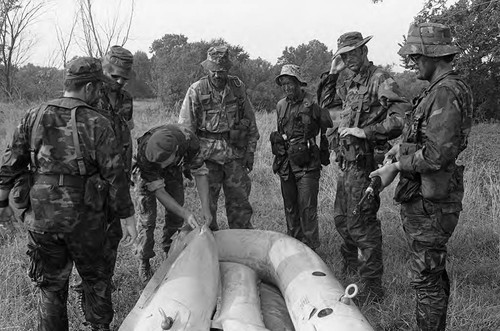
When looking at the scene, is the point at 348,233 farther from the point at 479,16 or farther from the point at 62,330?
the point at 479,16

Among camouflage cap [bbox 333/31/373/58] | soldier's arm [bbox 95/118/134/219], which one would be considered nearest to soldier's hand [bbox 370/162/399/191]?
camouflage cap [bbox 333/31/373/58]

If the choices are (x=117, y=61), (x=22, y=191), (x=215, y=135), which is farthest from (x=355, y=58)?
(x=22, y=191)

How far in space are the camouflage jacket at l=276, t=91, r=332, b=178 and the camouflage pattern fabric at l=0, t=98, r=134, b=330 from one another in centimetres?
198

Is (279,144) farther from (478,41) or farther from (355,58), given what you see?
(478,41)

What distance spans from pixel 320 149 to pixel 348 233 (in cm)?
90

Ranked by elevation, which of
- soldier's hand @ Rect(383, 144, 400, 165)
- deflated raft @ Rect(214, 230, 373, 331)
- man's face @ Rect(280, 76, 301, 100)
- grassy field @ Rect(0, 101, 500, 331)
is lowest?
grassy field @ Rect(0, 101, 500, 331)

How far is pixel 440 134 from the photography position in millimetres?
2750

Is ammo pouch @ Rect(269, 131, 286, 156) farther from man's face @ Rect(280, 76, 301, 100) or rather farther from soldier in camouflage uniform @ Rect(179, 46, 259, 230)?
man's face @ Rect(280, 76, 301, 100)

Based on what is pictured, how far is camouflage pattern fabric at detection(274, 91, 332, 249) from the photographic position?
4.45 m

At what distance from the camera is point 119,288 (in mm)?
3924

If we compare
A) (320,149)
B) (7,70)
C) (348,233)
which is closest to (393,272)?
(348,233)

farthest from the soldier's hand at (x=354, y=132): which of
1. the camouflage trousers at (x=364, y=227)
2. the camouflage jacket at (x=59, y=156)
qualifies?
the camouflage jacket at (x=59, y=156)

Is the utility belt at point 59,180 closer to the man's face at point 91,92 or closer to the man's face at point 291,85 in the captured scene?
the man's face at point 91,92

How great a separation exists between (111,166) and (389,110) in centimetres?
214
